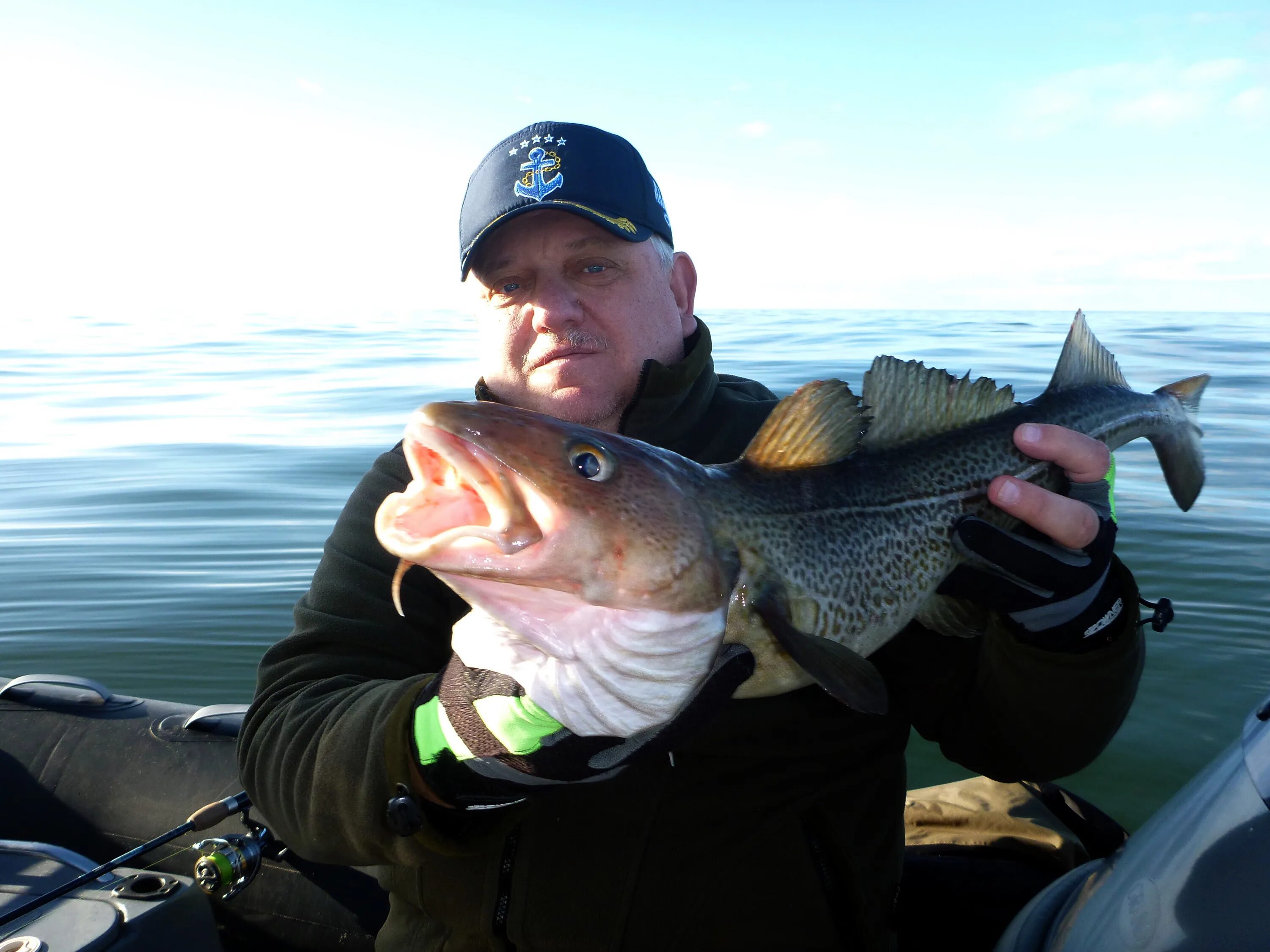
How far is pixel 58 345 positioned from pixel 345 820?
93.6ft

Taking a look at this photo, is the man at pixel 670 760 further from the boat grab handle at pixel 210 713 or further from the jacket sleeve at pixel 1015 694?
the boat grab handle at pixel 210 713

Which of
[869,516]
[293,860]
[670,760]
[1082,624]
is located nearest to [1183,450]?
[1082,624]

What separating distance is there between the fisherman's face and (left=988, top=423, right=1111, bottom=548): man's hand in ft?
3.90

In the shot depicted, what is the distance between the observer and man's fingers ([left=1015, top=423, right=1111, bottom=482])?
91.5 inches

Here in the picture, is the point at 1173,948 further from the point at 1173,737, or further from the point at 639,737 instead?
the point at 1173,737

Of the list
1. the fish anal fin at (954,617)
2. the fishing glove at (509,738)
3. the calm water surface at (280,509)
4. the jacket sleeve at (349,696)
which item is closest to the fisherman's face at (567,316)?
the jacket sleeve at (349,696)

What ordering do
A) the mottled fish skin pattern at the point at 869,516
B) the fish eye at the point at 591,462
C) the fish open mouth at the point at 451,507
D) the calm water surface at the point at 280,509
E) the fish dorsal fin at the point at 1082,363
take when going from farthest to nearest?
1. the calm water surface at the point at 280,509
2. the fish dorsal fin at the point at 1082,363
3. the mottled fish skin pattern at the point at 869,516
4. the fish eye at the point at 591,462
5. the fish open mouth at the point at 451,507

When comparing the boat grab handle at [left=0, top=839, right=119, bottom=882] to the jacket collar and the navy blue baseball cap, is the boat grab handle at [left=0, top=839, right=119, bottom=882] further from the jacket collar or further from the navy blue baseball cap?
the navy blue baseball cap

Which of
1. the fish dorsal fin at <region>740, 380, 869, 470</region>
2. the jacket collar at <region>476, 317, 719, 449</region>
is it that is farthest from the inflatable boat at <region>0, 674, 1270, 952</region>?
the jacket collar at <region>476, 317, 719, 449</region>

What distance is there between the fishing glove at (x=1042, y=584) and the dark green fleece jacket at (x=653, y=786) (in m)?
0.06

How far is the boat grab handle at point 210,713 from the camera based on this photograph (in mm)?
3227

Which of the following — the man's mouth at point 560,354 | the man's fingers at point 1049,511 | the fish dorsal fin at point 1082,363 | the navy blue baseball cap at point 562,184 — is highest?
the navy blue baseball cap at point 562,184

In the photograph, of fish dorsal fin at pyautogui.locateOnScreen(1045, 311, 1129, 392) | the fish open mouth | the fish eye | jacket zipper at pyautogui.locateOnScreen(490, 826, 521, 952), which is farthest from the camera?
fish dorsal fin at pyautogui.locateOnScreen(1045, 311, 1129, 392)

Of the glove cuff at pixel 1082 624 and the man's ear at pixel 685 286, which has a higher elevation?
the man's ear at pixel 685 286
